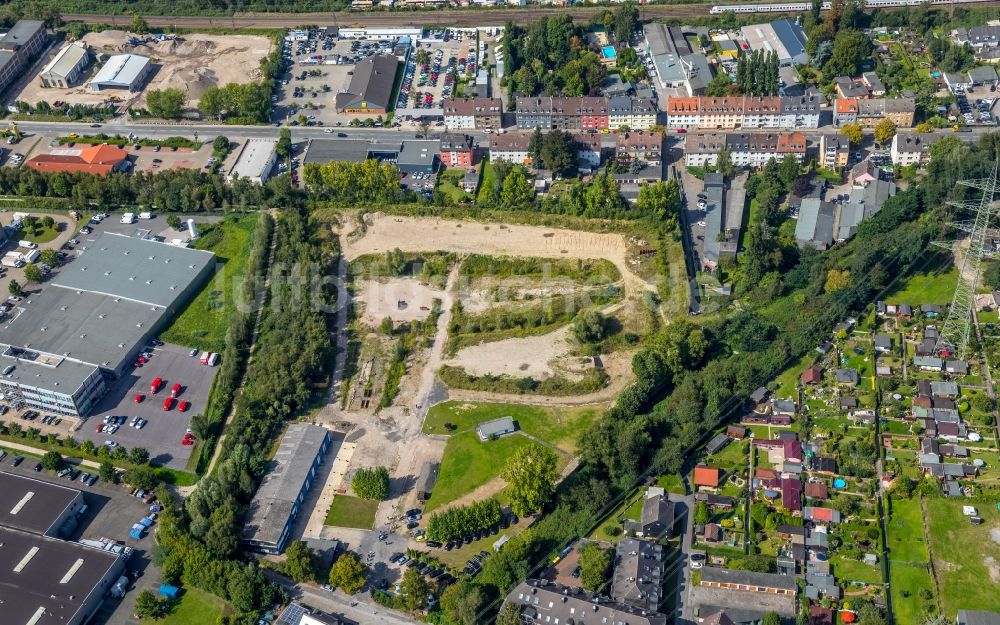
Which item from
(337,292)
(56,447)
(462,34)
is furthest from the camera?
(462,34)

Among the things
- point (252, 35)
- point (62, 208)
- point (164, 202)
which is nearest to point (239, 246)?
point (164, 202)

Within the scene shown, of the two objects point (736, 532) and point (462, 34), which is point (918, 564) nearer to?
point (736, 532)

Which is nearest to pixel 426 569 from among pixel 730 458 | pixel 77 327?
pixel 730 458

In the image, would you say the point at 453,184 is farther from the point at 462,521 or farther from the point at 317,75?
the point at 462,521

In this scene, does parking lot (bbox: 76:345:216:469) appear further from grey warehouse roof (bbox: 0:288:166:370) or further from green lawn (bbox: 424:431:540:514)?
green lawn (bbox: 424:431:540:514)

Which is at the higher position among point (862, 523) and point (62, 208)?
point (62, 208)
